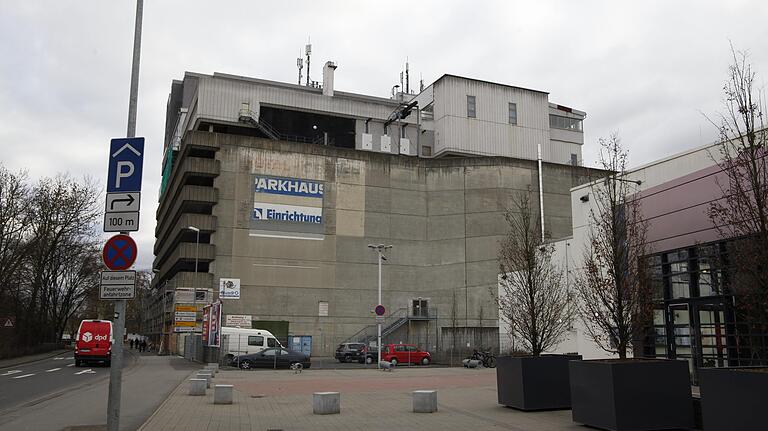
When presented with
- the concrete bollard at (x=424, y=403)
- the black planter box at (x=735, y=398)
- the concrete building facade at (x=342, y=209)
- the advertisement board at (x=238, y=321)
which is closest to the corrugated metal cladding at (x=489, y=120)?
the concrete building facade at (x=342, y=209)

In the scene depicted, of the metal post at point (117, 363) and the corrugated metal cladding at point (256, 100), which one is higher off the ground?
the corrugated metal cladding at point (256, 100)

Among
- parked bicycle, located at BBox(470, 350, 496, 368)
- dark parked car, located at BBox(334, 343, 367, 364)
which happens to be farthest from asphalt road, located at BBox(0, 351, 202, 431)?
parked bicycle, located at BBox(470, 350, 496, 368)

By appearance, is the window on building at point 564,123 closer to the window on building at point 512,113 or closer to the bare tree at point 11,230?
the window on building at point 512,113

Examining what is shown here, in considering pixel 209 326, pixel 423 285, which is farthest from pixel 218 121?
pixel 209 326

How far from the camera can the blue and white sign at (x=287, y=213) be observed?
→ 56875 mm

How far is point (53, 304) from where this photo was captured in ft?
230

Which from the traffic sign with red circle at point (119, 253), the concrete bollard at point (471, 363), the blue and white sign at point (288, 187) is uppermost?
the blue and white sign at point (288, 187)

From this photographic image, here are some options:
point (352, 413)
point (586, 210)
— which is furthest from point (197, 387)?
point (586, 210)

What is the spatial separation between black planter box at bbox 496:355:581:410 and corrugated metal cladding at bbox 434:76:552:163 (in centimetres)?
5288

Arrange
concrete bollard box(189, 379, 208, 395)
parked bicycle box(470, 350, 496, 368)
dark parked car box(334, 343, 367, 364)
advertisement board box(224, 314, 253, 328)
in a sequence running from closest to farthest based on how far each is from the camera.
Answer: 1. concrete bollard box(189, 379, 208, 395)
2. parked bicycle box(470, 350, 496, 368)
3. dark parked car box(334, 343, 367, 364)
4. advertisement board box(224, 314, 253, 328)

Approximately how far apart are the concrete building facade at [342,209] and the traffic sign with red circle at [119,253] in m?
43.4

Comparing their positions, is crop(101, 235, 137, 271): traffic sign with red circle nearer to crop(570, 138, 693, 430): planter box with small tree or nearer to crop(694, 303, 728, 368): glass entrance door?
crop(570, 138, 693, 430): planter box with small tree

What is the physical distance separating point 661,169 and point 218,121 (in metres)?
48.3

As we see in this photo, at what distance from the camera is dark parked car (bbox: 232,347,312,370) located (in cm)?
3456
